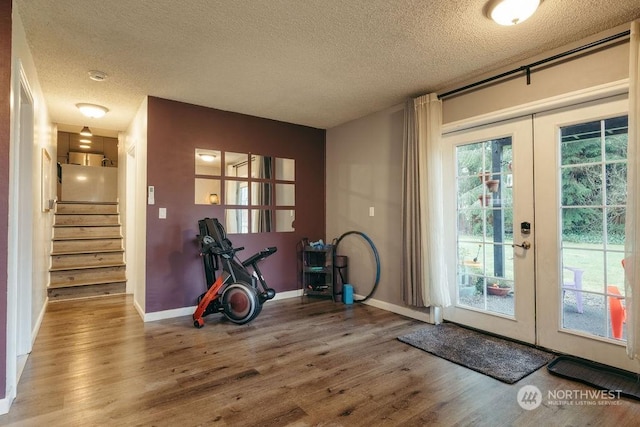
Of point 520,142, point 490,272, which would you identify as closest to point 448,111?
point 520,142

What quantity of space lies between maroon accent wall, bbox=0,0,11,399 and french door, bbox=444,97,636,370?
352cm

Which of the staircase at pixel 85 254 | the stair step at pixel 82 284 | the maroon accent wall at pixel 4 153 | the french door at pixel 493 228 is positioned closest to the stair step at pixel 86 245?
the staircase at pixel 85 254

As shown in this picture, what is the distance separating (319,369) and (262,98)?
9.38 feet

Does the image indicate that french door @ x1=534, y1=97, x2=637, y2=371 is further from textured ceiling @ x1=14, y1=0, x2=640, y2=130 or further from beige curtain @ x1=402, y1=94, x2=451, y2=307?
beige curtain @ x1=402, y1=94, x2=451, y2=307

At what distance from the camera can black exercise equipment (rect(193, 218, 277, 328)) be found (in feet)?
11.3

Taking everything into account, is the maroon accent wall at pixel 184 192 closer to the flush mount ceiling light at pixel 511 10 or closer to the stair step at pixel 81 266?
the stair step at pixel 81 266

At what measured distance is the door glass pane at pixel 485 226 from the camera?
10.1ft

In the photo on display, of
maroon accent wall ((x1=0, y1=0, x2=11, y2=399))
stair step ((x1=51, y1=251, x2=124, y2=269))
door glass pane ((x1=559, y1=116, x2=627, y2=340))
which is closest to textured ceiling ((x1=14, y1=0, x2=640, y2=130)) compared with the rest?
maroon accent wall ((x1=0, y1=0, x2=11, y2=399))

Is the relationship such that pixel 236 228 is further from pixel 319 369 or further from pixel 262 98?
pixel 319 369

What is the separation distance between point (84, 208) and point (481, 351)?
6.57 metres

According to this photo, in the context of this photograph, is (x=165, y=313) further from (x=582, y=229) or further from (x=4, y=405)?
(x=582, y=229)

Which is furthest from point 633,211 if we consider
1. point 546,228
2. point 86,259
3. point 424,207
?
point 86,259

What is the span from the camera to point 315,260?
486cm

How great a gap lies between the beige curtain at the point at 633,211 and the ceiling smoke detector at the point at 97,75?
4.13 m
